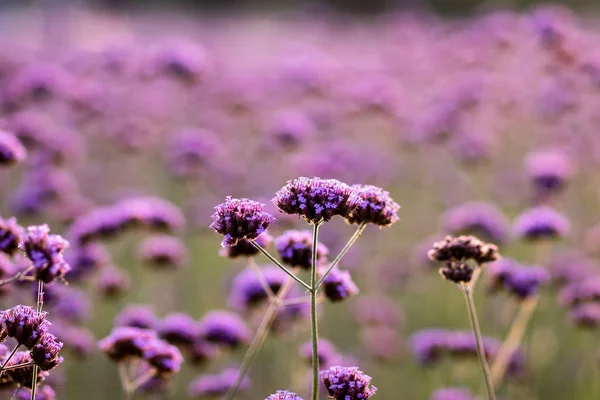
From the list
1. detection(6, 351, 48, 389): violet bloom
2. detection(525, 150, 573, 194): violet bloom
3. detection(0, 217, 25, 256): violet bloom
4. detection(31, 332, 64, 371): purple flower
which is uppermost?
detection(525, 150, 573, 194): violet bloom

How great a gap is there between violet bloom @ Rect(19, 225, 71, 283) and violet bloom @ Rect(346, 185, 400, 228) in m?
1.34

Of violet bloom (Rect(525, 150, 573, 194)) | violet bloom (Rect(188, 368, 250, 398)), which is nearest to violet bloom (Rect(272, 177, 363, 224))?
violet bloom (Rect(188, 368, 250, 398))

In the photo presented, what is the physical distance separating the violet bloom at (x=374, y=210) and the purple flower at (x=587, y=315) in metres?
2.70

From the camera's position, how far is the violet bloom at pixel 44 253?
2.57m

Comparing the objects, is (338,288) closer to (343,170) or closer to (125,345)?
(125,345)

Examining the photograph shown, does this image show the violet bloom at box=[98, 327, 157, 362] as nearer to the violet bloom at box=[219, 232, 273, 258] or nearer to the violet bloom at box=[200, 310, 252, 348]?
the violet bloom at box=[219, 232, 273, 258]

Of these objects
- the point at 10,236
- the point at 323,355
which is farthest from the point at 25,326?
the point at 323,355

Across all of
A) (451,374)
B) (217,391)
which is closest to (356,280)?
(451,374)

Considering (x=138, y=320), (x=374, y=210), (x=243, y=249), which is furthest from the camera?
(x=138, y=320)

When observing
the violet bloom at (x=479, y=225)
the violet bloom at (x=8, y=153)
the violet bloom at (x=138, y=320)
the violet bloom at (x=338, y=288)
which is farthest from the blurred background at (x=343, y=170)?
the violet bloom at (x=338, y=288)

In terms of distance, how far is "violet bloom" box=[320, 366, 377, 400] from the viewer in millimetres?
2739

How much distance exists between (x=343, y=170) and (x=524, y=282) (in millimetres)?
4126

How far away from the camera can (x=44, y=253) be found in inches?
102

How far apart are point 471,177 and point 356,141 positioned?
88.5 inches
